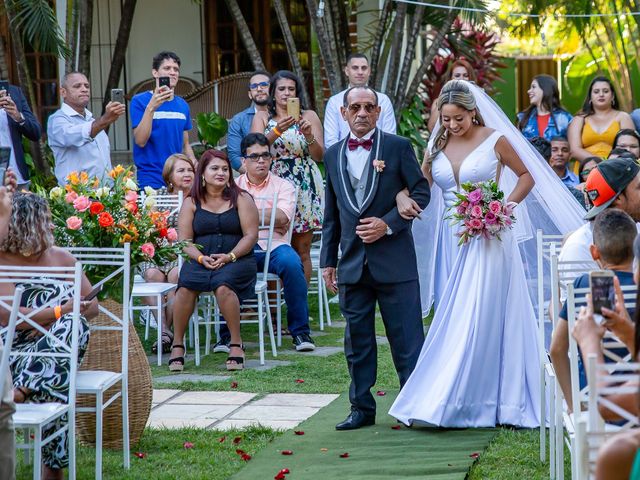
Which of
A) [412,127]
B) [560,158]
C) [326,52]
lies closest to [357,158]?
Result: [560,158]

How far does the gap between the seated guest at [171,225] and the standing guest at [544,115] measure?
11.0 feet

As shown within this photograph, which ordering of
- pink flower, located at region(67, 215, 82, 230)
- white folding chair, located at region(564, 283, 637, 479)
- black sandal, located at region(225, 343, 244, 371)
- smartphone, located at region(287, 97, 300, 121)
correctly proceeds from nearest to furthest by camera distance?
white folding chair, located at region(564, 283, 637, 479) < pink flower, located at region(67, 215, 82, 230) < black sandal, located at region(225, 343, 244, 371) < smartphone, located at region(287, 97, 300, 121)

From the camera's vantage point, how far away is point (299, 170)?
1035 centimetres

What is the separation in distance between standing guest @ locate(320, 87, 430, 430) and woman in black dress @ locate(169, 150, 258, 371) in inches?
Result: 79.0

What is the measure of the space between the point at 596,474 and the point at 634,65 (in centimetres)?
2278

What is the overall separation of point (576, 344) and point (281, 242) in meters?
5.41

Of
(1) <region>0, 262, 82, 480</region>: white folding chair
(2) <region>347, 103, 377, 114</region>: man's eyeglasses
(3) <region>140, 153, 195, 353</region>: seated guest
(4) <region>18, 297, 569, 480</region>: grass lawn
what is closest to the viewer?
(1) <region>0, 262, 82, 480</region>: white folding chair

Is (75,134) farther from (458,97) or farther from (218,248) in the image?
(458,97)

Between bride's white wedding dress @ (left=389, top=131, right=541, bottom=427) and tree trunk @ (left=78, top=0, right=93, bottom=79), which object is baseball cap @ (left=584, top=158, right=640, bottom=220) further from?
tree trunk @ (left=78, top=0, right=93, bottom=79)

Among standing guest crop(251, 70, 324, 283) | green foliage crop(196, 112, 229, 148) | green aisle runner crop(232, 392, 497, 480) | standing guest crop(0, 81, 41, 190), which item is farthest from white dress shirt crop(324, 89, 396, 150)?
green aisle runner crop(232, 392, 497, 480)

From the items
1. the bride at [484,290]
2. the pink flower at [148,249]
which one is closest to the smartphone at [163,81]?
the bride at [484,290]

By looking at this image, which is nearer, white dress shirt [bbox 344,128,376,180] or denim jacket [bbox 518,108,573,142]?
white dress shirt [bbox 344,128,376,180]

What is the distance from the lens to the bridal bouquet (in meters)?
6.89

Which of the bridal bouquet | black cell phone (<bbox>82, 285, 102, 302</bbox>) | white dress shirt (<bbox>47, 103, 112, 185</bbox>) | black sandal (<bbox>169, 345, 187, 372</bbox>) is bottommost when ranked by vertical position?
black sandal (<bbox>169, 345, 187, 372</bbox>)
